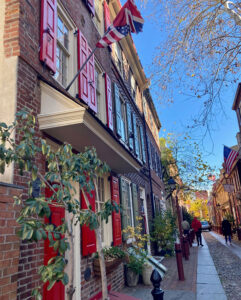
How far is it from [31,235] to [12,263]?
50.3 inches

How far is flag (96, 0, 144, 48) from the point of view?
5352mm

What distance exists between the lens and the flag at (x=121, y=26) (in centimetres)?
535

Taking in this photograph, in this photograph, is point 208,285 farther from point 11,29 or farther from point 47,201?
point 11,29

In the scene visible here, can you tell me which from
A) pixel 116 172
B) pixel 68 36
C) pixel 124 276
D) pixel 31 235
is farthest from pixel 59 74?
pixel 124 276

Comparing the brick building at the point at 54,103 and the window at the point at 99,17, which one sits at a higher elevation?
the window at the point at 99,17

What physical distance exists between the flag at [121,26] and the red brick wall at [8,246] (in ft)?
12.2

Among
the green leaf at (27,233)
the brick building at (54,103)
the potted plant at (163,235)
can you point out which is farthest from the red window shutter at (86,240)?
the potted plant at (163,235)

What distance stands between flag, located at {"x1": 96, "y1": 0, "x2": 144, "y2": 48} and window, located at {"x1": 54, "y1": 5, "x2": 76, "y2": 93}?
0.75 meters

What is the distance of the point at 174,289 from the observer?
20.5ft

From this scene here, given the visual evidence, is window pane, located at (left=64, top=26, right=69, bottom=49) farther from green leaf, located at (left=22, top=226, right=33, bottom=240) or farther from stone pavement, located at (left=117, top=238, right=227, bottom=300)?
stone pavement, located at (left=117, top=238, right=227, bottom=300)

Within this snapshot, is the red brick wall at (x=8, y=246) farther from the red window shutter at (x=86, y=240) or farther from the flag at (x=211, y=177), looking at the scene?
the flag at (x=211, y=177)

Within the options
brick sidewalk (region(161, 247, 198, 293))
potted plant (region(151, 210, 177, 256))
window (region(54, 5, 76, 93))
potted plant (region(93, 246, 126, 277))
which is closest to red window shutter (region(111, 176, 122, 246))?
potted plant (region(93, 246, 126, 277))

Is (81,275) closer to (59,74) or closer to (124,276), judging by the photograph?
(124,276)

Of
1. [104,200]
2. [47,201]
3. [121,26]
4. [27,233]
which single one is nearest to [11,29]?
[121,26]
